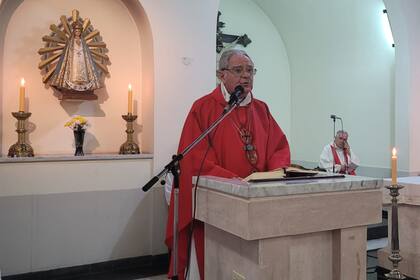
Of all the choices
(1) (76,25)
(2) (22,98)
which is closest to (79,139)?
(2) (22,98)

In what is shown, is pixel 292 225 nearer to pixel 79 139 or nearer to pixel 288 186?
pixel 288 186

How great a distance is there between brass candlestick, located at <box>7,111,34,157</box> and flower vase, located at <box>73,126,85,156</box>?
0.36 m

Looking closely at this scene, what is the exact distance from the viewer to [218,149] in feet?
7.85

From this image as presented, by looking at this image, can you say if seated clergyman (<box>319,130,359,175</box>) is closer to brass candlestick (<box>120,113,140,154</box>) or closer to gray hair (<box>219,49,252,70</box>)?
brass candlestick (<box>120,113,140,154</box>)

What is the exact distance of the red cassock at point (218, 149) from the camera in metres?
2.14

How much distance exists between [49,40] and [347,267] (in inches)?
120

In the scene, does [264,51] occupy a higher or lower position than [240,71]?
higher

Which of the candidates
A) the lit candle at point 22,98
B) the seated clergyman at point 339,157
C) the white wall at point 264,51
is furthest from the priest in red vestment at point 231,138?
the white wall at point 264,51

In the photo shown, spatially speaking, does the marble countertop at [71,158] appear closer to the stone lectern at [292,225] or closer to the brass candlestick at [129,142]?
the brass candlestick at [129,142]

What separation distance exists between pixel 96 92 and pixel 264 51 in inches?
166

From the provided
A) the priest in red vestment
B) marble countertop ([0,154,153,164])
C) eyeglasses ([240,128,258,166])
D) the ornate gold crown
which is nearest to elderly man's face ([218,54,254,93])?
the priest in red vestment

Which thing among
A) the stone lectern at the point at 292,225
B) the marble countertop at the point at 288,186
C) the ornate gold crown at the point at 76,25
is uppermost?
the ornate gold crown at the point at 76,25

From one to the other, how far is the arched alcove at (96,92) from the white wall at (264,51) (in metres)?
3.16

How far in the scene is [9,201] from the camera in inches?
126
